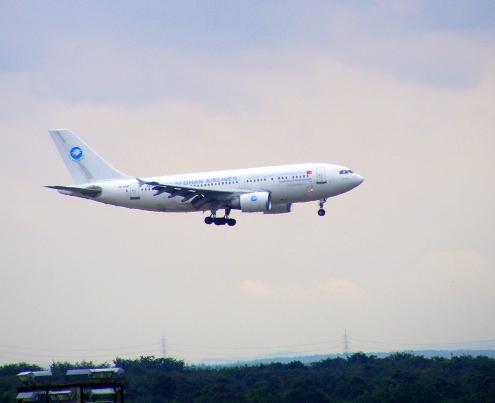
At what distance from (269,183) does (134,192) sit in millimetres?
14948

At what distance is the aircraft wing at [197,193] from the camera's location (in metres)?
110

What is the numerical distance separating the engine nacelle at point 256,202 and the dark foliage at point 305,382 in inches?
927

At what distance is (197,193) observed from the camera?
363 ft

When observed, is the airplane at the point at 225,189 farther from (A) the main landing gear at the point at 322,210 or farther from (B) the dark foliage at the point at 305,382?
(B) the dark foliage at the point at 305,382

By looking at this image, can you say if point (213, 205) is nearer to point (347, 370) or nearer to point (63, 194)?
point (63, 194)

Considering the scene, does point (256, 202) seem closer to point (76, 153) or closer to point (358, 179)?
point (358, 179)

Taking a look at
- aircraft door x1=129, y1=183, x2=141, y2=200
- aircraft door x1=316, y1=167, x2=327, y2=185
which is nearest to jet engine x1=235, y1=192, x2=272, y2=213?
aircraft door x1=316, y1=167, x2=327, y2=185

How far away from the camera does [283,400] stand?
5133 inches

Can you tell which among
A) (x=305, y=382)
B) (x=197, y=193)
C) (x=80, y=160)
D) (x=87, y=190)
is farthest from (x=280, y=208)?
(x=305, y=382)

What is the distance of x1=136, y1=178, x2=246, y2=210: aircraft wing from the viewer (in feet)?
360

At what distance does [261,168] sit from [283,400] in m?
31.6

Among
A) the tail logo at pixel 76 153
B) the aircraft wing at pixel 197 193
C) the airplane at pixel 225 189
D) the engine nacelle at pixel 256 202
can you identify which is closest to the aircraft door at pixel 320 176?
the airplane at pixel 225 189

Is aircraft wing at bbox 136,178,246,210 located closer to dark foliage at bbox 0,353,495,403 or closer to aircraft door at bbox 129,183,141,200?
aircraft door at bbox 129,183,141,200

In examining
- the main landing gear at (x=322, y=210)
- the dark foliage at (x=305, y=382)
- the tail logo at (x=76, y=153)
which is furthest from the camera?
the dark foliage at (x=305, y=382)
